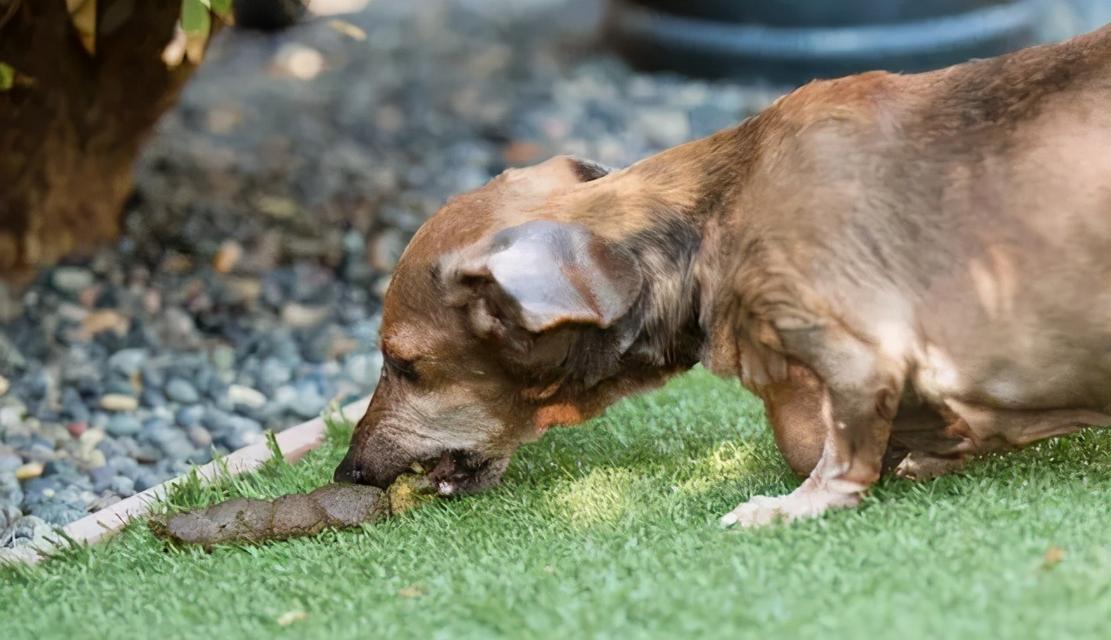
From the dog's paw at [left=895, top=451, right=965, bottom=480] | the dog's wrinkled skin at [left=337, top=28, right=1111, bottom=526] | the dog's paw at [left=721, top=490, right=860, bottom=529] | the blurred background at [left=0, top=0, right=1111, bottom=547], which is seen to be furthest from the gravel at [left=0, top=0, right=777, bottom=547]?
the dog's paw at [left=895, top=451, right=965, bottom=480]

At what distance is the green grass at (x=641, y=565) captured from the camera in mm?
2826

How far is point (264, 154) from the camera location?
8.27 meters

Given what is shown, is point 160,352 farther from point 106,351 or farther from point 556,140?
point 556,140

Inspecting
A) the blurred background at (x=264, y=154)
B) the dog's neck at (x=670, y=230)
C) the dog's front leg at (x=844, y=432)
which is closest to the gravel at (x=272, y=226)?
the blurred background at (x=264, y=154)

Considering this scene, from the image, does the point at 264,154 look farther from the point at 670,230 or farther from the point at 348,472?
the point at 670,230

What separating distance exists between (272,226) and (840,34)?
12.8 feet

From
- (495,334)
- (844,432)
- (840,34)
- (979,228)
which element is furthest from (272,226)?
(979,228)

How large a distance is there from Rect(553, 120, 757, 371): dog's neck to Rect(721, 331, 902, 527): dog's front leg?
1.50 feet

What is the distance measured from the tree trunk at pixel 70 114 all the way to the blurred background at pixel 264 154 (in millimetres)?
11

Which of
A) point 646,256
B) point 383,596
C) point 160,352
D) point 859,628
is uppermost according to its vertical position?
point 646,256

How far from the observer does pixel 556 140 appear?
8.91m

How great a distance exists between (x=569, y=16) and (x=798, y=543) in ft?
30.0

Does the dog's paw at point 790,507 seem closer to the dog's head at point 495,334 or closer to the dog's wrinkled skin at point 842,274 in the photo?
the dog's wrinkled skin at point 842,274

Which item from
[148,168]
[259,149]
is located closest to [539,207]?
[148,168]
